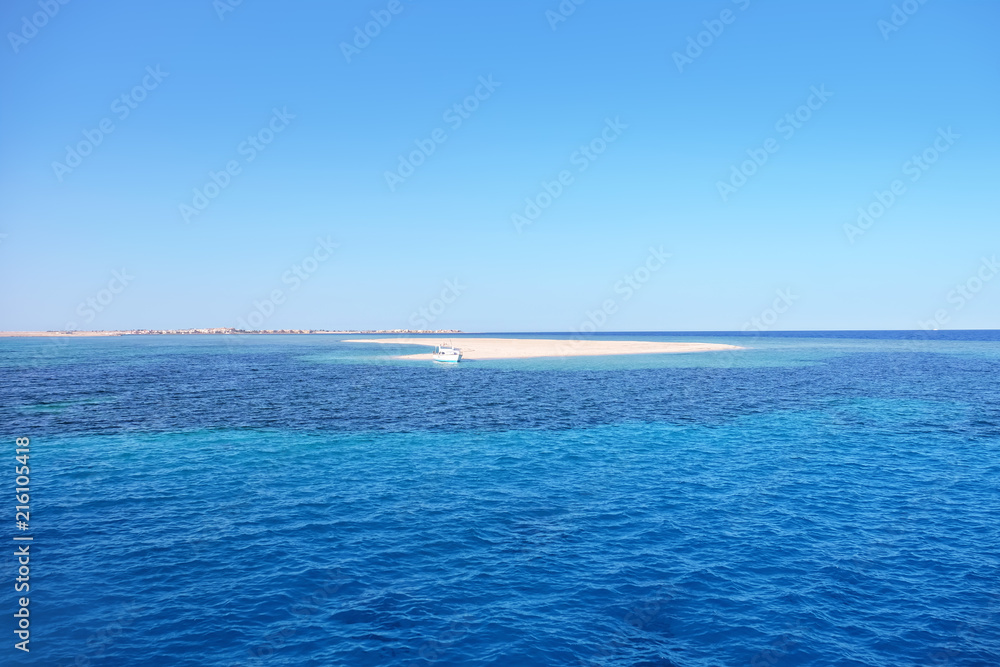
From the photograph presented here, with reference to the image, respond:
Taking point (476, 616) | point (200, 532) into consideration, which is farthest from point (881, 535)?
point (200, 532)

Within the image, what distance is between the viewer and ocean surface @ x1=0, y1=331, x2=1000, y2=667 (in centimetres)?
1358

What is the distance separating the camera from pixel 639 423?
41312 millimetres

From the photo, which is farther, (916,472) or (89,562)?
(916,472)

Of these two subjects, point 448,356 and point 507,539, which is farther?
point 448,356

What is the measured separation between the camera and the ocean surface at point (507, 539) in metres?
13.6

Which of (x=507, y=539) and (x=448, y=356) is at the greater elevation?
(x=448, y=356)

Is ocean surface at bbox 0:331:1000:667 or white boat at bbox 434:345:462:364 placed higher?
white boat at bbox 434:345:462:364

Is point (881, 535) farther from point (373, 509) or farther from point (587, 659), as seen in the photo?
point (373, 509)

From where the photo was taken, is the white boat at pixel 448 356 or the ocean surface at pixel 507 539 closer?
the ocean surface at pixel 507 539

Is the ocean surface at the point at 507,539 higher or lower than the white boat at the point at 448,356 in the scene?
lower

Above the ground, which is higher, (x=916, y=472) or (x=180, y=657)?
(x=916, y=472)

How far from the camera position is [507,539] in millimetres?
19625

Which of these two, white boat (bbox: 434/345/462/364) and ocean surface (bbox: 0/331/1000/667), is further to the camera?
white boat (bbox: 434/345/462/364)

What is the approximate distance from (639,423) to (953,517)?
2095 centimetres
